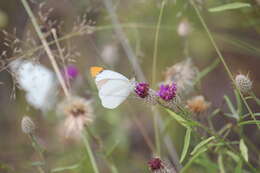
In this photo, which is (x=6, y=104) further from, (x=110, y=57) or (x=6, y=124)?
(x=110, y=57)

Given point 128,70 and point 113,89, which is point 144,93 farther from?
point 128,70

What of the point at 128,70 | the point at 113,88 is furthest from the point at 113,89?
the point at 128,70

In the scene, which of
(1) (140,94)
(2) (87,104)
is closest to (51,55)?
(2) (87,104)

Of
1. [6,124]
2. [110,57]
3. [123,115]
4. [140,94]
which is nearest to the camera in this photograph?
[140,94]

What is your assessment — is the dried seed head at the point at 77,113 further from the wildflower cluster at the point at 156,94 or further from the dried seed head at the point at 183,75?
the wildflower cluster at the point at 156,94

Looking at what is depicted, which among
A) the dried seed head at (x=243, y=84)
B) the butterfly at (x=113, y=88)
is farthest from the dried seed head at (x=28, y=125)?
the dried seed head at (x=243, y=84)

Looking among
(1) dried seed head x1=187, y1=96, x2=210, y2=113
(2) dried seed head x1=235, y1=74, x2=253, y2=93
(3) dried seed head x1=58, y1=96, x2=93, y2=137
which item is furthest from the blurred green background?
(2) dried seed head x1=235, y1=74, x2=253, y2=93

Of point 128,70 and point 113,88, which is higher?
point 128,70

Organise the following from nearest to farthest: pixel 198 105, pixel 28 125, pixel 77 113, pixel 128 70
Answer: pixel 28 125, pixel 198 105, pixel 77 113, pixel 128 70

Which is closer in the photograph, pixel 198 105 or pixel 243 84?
pixel 243 84
